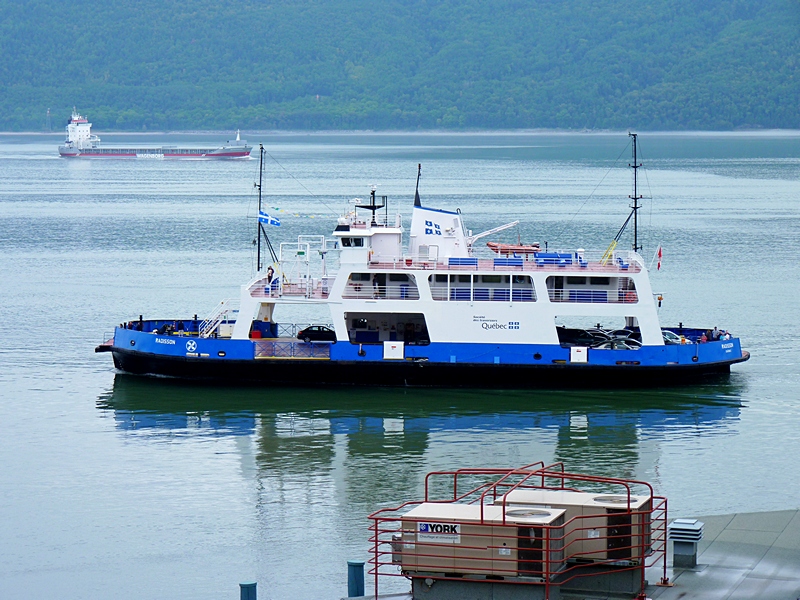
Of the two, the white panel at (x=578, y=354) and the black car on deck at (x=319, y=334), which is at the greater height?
the black car on deck at (x=319, y=334)

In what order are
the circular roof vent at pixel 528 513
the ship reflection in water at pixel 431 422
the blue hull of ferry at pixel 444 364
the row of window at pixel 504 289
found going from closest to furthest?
the circular roof vent at pixel 528 513 → the ship reflection in water at pixel 431 422 → the blue hull of ferry at pixel 444 364 → the row of window at pixel 504 289

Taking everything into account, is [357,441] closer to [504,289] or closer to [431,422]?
[431,422]

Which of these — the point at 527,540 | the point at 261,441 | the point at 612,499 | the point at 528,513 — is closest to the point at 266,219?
the point at 261,441

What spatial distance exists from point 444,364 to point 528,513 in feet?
66.9

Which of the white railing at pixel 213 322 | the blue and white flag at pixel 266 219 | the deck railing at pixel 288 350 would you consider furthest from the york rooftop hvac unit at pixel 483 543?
the blue and white flag at pixel 266 219

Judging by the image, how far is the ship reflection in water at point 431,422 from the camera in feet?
104

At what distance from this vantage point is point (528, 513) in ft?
58.9

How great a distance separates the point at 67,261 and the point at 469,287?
40179mm

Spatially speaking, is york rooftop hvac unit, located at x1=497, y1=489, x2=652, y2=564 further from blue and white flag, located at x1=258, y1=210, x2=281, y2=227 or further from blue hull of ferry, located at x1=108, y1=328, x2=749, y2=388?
blue and white flag, located at x1=258, y1=210, x2=281, y2=227

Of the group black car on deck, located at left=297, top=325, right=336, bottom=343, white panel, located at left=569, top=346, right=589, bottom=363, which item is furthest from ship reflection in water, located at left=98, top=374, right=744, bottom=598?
black car on deck, located at left=297, top=325, right=336, bottom=343

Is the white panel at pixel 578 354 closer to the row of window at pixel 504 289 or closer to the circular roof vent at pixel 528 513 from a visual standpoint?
the row of window at pixel 504 289

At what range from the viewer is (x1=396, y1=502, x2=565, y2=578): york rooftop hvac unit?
685 inches

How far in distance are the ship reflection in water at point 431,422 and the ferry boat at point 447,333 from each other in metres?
0.55

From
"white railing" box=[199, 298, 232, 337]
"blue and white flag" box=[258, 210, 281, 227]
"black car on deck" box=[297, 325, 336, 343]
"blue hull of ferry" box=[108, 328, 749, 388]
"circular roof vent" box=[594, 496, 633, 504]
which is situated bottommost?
"circular roof vent" box=[594, 496, 633, 504]
